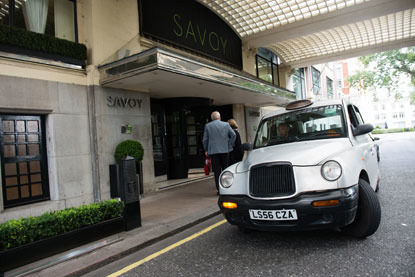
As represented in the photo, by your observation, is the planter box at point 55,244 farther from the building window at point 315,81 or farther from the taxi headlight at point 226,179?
the building window at point 315,81

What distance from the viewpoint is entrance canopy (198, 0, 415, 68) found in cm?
1155

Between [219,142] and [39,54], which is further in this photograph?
[219,142]

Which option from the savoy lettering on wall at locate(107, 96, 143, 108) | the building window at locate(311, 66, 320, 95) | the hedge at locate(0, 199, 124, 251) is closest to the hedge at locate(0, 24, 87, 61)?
the savoy lettering on wall at locate(107, 96, 143, 108)

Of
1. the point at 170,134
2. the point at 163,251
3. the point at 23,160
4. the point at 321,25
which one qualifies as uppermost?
the point at 321,25

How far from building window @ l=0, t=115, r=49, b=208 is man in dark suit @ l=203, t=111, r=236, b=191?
153 inches

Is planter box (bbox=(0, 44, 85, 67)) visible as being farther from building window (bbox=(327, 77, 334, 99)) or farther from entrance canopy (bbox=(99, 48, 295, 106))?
building window (bbox=(327, 77, 334, 99))

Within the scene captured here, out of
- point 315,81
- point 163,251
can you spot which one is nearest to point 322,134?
point 163,251

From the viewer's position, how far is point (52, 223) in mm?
3586

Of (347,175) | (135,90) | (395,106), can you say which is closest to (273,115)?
(347,175)

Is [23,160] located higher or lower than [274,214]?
higher

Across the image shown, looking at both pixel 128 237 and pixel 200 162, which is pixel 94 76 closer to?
pixel 128 237

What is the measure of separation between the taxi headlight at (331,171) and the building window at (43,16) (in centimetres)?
699

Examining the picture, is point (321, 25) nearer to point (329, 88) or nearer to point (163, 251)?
point (163, 251)

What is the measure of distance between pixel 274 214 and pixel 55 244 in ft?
9.26
